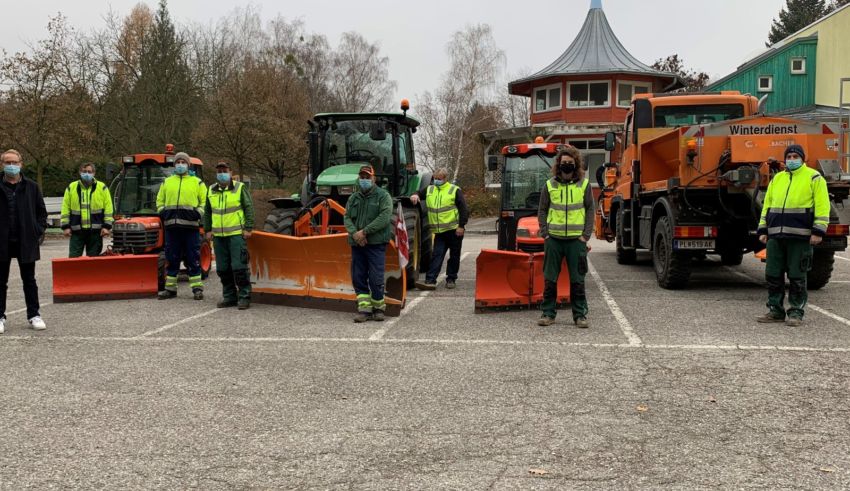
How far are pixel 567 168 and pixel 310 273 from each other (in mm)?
3575

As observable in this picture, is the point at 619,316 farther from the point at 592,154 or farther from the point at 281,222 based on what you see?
the point at 592,154

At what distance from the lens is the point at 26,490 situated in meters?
3.80

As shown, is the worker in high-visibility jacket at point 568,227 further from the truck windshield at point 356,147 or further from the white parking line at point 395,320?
the truck windshield at point 356,147

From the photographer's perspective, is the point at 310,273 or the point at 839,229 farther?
the point at 839,229

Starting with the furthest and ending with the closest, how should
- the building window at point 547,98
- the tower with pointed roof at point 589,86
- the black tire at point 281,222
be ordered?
the building window at point 547,98 < the tower with pointed roof at point 589,86 < the black tire at point 281,222

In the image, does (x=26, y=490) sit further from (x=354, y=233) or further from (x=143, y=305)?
(x=143, y=305)

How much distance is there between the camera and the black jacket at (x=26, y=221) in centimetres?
806

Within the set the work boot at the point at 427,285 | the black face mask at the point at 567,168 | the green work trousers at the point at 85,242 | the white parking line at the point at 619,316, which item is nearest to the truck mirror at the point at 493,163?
the work boot at the point at 427,285

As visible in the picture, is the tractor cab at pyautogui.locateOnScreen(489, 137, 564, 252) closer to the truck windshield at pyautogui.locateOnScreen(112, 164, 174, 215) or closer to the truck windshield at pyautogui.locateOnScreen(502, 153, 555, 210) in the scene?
the truck windshield at pyautogui.locateOnScreen(502, 153, 555, 210)

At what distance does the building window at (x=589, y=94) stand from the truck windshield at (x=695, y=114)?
25.1 meters

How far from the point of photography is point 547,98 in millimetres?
38688

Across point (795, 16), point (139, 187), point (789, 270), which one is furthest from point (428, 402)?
point (795, 16)

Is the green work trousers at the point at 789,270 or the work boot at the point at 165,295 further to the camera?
the work boot at the point at 165,295

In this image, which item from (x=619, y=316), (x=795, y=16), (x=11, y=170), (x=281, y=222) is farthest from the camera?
(x=795, y=16)
